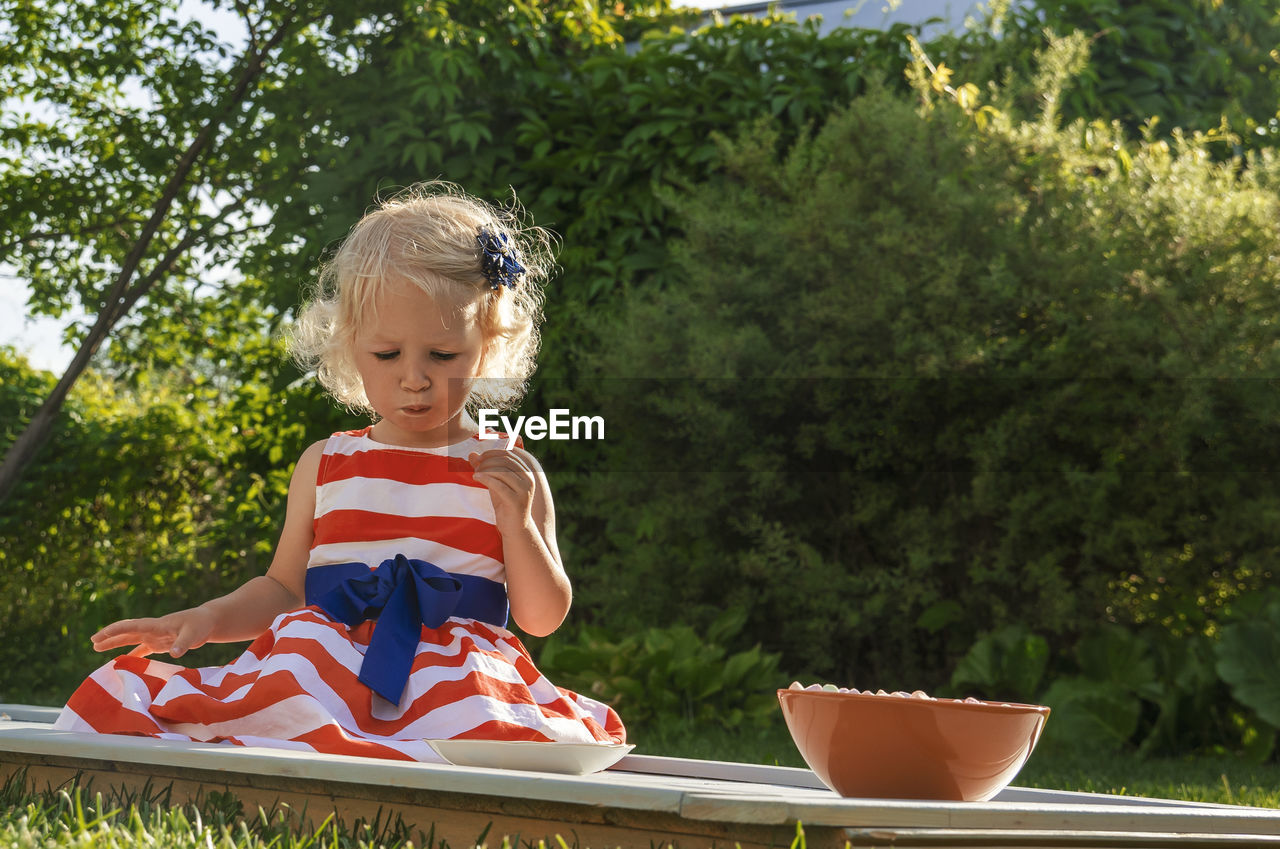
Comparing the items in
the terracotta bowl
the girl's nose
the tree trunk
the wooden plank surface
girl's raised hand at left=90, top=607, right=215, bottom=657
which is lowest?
the wooden plank surface

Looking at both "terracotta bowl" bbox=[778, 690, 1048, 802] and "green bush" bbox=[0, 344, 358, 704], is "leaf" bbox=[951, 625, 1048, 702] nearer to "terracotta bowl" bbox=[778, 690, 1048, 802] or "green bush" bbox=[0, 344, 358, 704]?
"terracotta bowl" bbox=[778, 690, 1048, 802]

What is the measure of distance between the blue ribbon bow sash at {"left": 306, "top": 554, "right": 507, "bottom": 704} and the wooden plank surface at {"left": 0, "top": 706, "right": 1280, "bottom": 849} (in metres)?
0.41

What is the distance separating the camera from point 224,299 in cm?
646

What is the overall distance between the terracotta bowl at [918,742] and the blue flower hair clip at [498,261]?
1134 mm

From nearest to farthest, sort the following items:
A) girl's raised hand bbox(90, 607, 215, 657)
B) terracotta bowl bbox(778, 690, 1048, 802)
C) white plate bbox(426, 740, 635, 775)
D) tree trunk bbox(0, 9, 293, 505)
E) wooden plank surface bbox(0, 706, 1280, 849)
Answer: wooden plank surface bbox(0, 706, 1280, 849) < terracotta bowl bbox(778, 690, 1048, 802) < white plate bbox(426, 740, 635, 775) < girl's raised hand bbox(90, 607, 215, 657) < tree trunk bbox(0, 9, 293, 505)

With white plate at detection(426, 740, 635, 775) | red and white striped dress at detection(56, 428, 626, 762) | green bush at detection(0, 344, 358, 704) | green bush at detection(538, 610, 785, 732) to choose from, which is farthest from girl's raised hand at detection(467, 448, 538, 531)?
green bush at detection(0, 344, 358, 704)

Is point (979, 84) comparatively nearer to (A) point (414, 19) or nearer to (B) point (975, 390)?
(B) point (975, 390)

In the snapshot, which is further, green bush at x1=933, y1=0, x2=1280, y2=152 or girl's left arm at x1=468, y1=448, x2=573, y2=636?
green bush at x1=933, y1=0, x2=1280, y2=152

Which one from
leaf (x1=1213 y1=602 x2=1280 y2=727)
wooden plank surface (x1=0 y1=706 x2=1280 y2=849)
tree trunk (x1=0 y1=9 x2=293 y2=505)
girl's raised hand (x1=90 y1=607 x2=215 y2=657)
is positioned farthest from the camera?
tree trunk (x1=0 y1=9 x2=293 y2=505)

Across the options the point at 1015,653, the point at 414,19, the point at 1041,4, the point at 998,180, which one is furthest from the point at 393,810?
the point at 1041,4

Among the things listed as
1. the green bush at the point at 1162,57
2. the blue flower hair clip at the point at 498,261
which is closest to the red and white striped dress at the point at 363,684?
the blue flower hair clip at the point at 498,261

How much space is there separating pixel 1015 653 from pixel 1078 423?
92cm

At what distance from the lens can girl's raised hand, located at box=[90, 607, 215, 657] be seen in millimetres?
2031

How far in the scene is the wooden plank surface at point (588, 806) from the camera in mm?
1153
